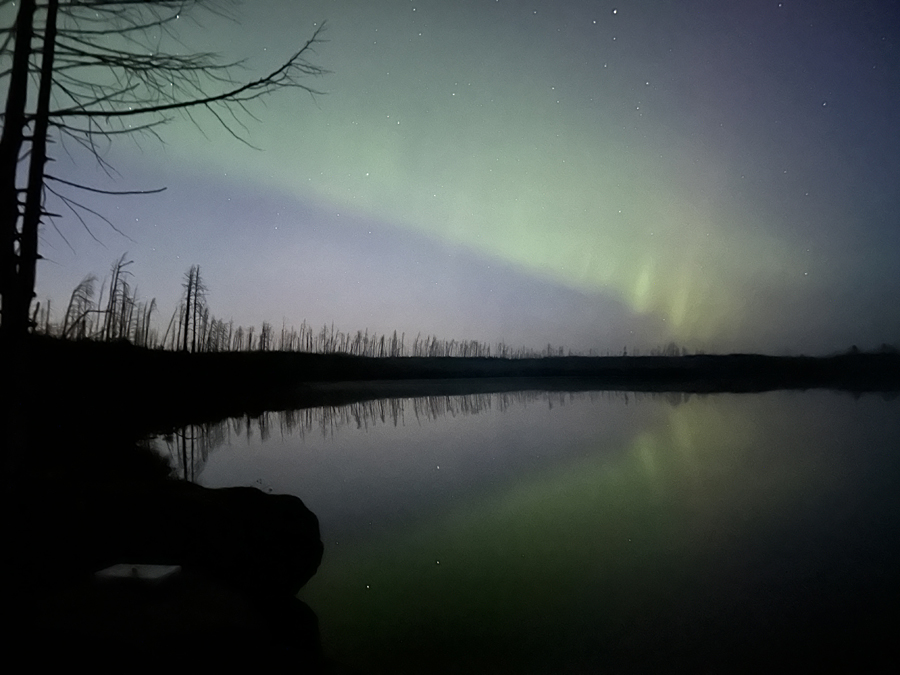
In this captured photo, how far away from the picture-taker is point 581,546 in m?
4.80

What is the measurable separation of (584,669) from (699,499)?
180 inches

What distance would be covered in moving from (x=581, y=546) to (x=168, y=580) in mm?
3498

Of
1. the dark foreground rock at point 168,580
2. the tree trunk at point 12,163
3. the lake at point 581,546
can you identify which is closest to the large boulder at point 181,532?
the dark foreground rock at point 168,580

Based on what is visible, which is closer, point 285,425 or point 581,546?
point 581,546

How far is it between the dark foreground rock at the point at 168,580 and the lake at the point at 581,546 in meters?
0.33

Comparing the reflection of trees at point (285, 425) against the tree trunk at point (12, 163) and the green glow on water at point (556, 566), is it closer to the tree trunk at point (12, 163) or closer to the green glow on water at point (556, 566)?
the green glow on water at point (556, 566)

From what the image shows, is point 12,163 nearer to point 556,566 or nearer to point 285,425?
point 556,566

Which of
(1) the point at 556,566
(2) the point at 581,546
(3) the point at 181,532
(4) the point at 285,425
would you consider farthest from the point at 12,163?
(4) the point at 285,425

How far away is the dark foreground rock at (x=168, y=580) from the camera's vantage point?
6.32ft

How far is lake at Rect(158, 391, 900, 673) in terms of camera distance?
116 inches

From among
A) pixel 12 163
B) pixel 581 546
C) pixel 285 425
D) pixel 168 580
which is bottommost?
pixel 581 546

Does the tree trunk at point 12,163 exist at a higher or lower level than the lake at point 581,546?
higher

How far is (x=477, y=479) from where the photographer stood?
23.7ft

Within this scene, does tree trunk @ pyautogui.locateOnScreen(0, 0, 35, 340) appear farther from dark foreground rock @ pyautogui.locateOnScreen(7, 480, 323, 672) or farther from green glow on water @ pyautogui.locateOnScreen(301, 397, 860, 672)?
green glow on water @ pyautogui.locateOnScreen(301, 397, 860, 672)
